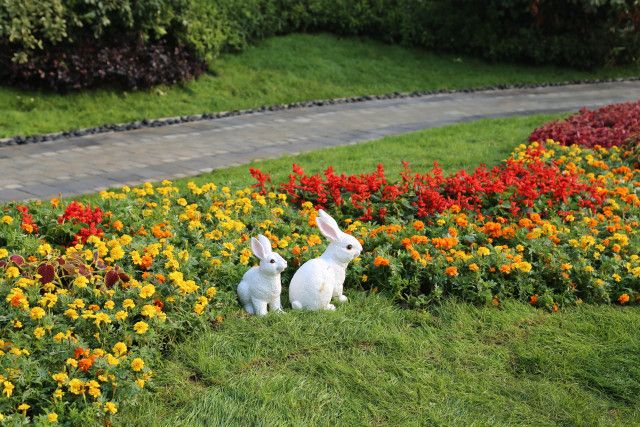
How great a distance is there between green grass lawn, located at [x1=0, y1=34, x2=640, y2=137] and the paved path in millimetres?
595

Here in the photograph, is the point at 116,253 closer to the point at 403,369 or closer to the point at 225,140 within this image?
the point at 403,369

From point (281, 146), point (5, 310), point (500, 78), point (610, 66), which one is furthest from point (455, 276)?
point (610, 66)

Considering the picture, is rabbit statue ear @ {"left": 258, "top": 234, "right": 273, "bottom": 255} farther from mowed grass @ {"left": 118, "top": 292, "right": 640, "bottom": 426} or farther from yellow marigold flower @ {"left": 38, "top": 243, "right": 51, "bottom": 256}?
yellow marigold flower @ {"left": 38, "top": 243, "right": 51, "bottom": 256}

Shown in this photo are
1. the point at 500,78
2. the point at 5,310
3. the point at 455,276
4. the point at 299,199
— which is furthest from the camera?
the point at 500,78

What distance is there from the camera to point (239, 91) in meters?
12.0

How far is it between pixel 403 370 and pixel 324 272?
76 cm

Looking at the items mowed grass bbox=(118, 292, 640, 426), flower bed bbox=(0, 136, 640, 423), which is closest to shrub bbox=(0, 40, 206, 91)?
flower bed bbox=(0, 136, 640, 423)

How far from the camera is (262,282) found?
4.22 m

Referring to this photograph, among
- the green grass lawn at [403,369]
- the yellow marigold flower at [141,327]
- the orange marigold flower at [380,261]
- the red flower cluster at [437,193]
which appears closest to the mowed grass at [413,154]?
the red flower cluster at [437,193]

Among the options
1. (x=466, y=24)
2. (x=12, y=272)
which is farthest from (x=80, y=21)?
(x=466, y=24)

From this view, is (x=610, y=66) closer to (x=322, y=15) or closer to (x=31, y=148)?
(x=322, y=15)

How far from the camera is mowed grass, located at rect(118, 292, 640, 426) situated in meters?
3.47

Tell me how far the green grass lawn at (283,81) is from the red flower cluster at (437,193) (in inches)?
173

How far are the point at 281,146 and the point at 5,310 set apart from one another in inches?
219
